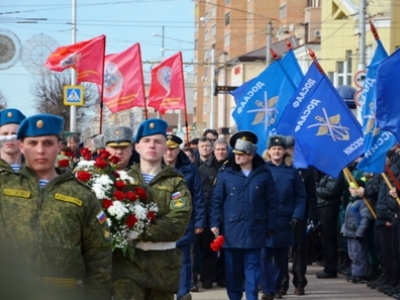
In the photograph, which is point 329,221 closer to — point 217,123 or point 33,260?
point 33,260

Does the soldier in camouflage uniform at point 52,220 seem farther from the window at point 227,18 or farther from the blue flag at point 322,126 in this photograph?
the window at point 227,18

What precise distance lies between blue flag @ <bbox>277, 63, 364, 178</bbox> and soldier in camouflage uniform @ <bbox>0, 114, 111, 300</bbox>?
816cm

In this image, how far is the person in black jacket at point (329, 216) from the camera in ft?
50.2

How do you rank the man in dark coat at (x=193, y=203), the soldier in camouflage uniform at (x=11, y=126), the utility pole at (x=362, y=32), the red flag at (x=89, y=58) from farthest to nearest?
the utility pole at (x=362, y=32)
the red flag at (x=89, y=58)
the man in dark coat at (x=193, y=203)
the soldier in camouflage uniform at (x=11, y=126)

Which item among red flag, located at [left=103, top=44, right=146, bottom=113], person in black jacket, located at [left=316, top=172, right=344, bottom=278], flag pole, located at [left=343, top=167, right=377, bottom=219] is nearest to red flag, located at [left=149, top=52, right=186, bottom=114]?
red flag, located at [left=103, top=44, right=146, bottom=113]

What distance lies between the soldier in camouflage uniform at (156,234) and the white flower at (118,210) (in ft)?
0.87

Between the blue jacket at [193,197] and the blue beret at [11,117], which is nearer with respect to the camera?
the blue beret at [11,117]

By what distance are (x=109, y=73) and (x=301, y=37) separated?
152 ft

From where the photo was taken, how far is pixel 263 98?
18312mm

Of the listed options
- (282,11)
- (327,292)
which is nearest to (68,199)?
(327,292)

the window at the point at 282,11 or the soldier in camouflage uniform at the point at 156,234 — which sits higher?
the window at the point at 282,11

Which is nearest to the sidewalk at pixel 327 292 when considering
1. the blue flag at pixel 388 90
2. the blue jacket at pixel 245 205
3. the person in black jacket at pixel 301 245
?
the person in black jacket at pixel 301 245

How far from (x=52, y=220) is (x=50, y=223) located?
0.02 metres

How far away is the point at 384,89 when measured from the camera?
11984 millimetres
